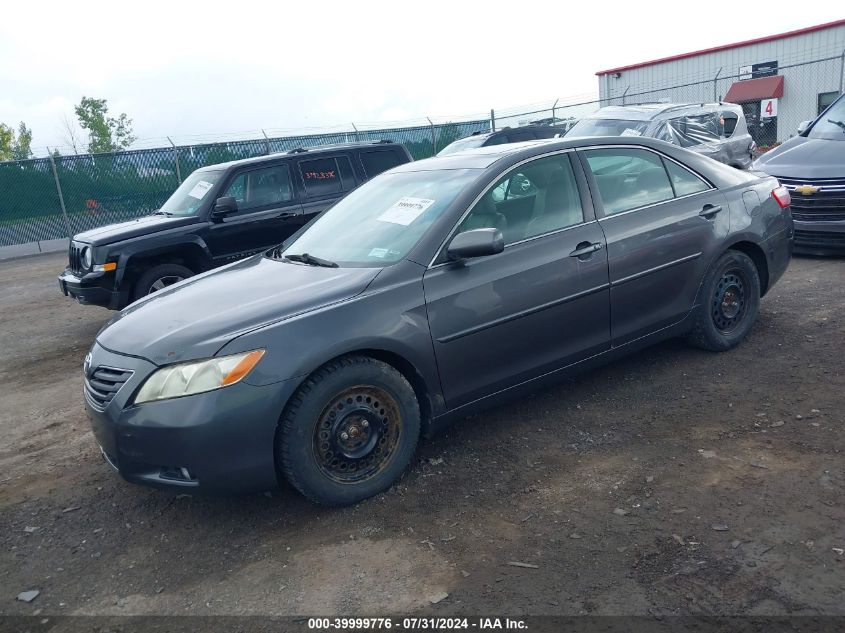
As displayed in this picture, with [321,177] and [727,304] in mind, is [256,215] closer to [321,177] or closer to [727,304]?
[321,177]

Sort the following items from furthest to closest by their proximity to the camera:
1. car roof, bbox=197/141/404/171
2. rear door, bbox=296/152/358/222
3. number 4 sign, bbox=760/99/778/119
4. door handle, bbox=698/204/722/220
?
number 4 sign, bbox=760/99/778/119 < rear door, bbox=296/152/358/222 < car roof, bbox=197/141/404/171 < door handle, bbox=698/204/722/220

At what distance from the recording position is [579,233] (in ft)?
14.2

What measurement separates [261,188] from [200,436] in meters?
5.78

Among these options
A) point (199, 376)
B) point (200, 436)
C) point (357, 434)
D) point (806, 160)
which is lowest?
point (357, 434)

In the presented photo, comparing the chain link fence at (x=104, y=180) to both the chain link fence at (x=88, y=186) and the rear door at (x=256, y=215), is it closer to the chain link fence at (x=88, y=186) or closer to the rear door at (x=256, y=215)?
the chain link fence at (x=88, y=186)

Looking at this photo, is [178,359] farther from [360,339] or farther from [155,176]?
[155,176]

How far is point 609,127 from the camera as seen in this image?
11.8 meters

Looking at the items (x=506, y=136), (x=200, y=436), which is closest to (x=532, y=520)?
(x=200, y=436)

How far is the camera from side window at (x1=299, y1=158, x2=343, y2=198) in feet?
28.7

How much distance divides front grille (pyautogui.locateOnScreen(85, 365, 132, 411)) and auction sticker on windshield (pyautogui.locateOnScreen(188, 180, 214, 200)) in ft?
16.6

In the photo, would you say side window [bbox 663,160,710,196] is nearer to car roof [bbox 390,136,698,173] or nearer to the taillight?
car roof [bbox 390,136,698,173]

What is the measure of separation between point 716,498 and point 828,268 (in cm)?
527

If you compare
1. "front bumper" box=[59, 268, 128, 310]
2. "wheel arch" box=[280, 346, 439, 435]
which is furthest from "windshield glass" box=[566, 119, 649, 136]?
"wheel arch" box=[280, 346, 439, 435]

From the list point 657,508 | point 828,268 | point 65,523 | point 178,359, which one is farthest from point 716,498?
point 828,268
